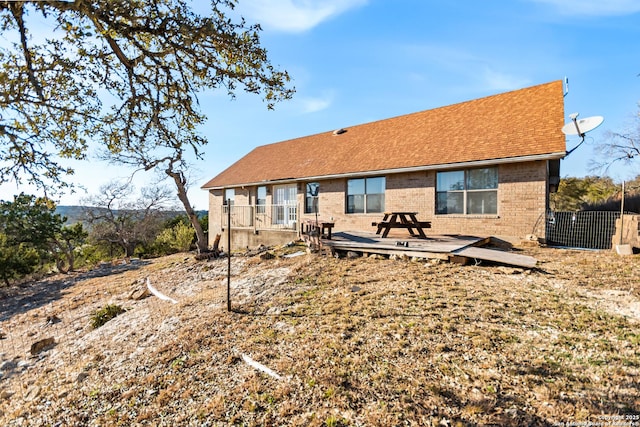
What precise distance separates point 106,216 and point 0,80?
1965 centimetres

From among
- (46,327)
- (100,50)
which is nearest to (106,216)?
(46,327)

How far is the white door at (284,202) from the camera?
51.3 feet

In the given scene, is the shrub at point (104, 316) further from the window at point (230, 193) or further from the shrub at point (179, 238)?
the shrub at point (179, 238)

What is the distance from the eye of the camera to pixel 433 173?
1145 cm

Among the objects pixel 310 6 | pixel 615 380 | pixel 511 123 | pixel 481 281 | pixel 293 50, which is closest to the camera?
pixel 615 380

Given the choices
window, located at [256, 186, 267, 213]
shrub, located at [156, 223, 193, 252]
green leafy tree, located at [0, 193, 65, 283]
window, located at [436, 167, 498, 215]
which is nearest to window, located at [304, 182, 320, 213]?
window, located at [256, 186, 267, 213]

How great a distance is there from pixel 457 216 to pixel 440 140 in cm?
323

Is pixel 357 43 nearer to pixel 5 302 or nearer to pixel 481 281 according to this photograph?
Answer: pixel 481 281

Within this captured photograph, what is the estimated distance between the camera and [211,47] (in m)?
5.34

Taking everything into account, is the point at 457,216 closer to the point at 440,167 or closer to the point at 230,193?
the point at 440,167

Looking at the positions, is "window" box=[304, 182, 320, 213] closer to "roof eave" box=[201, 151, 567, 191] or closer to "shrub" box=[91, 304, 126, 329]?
"roof eave" box=[201, 151, 567, 191]

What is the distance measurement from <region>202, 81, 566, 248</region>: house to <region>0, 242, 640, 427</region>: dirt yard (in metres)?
3.17

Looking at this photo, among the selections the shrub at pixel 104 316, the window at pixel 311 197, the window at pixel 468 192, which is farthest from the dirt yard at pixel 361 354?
the window at pixel 311 197

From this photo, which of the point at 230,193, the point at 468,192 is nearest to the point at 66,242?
the point at 230,193
